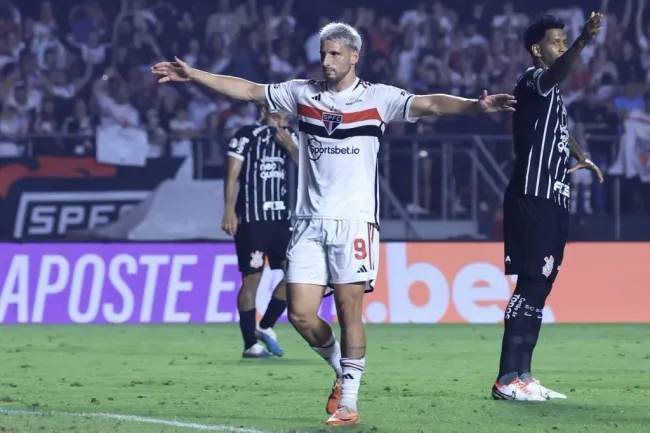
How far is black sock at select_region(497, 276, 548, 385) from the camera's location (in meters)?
8.45

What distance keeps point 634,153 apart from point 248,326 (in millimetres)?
8852

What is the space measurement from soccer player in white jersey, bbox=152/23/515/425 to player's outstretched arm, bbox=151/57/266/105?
55mm

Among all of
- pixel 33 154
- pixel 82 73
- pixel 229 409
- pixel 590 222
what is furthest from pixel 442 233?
pixel 229 409

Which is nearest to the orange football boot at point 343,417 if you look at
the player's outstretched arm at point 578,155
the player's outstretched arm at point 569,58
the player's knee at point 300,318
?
the player's knee at point 300,318

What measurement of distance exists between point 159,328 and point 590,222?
6.34 metres

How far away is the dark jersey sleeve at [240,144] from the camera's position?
12312 mm

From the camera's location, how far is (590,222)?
18.7 m

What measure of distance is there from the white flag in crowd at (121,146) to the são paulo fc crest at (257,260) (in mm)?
6565

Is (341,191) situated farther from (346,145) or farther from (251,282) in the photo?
(251,282)

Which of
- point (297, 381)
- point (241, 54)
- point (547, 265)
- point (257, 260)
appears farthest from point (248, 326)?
point (241, 54)

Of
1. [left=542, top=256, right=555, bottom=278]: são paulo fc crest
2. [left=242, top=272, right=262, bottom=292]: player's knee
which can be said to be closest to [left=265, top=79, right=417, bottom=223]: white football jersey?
[left=542, top=256, right=555, bottom=278]: são paulo fc crest

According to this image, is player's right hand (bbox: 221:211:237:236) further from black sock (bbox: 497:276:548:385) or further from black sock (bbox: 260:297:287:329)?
black sock (bbox: 497:276:548:385)

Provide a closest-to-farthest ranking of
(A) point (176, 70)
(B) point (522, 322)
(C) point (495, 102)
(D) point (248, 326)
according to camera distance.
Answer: (C) point (495, 102) < (A) point (176, 70) < (B) point (522, 322) < (D) point (248, 326)

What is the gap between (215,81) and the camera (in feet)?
25.2
